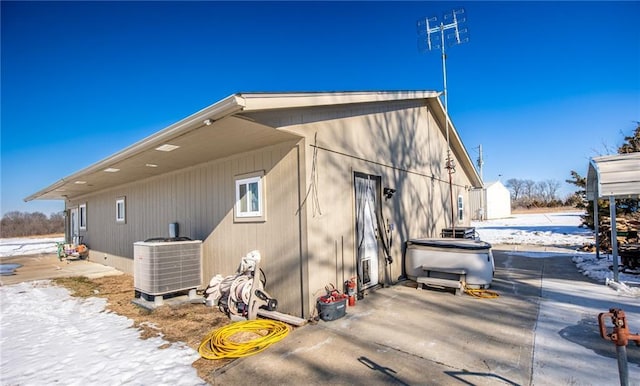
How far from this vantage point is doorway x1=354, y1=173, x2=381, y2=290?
5.27 m

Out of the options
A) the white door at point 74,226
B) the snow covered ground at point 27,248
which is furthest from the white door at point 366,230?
the snow covered ground at point 27,248

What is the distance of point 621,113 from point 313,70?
44.7 ft

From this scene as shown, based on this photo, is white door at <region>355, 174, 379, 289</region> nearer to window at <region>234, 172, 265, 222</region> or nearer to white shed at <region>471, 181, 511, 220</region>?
window at <region>234, 172, 265, 222</region>

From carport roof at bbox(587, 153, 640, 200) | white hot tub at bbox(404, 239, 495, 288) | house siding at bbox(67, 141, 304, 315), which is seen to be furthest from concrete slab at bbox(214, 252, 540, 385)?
carport roof at bbox(587, 153, 640, 200)

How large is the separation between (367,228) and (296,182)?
1.95 m

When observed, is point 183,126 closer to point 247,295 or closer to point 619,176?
point 247,295

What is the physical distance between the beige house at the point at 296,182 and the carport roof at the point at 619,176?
11.3 feet

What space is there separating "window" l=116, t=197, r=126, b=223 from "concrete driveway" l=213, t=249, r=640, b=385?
26.4 feet

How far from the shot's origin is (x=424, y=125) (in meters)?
8.04

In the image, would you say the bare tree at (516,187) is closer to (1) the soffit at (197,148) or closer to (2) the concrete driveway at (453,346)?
(2) the concrete driveway at (453,346)

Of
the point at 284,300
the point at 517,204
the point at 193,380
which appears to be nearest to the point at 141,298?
the point at 284,300

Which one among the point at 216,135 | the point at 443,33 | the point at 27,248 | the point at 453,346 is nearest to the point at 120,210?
the point at 216,135

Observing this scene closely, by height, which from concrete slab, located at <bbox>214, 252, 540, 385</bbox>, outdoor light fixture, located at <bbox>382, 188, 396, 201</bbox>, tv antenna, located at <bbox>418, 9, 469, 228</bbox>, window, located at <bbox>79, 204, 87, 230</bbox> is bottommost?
concrete slab, located at <bbox>214, 252, 540, 385</bbox>

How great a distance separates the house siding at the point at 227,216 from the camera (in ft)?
14.3
